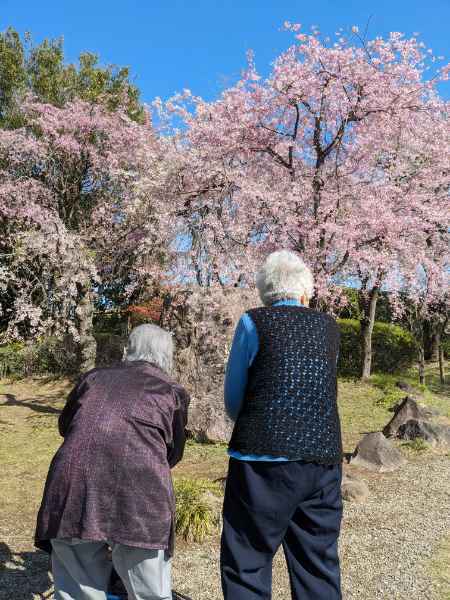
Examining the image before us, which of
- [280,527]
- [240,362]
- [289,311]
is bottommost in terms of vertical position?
[280,527]

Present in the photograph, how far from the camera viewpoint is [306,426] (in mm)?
2078

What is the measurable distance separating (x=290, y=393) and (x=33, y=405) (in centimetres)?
892

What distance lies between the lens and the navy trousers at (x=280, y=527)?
204cm

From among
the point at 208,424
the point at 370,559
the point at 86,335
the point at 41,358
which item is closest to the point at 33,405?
the point at 86,335

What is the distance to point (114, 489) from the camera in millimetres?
2133

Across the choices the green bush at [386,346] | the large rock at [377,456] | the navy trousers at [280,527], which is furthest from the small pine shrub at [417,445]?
the green bush at [386,346]

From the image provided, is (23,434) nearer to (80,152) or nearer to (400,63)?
(80,152)

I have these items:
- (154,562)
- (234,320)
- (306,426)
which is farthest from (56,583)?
(234,320)

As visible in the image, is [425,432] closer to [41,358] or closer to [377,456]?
[377,456]

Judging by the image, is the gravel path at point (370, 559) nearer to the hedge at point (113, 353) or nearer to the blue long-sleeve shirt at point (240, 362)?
the blue long-sleeve shirt at point (240, 362)

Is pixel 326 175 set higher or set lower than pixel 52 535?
higher

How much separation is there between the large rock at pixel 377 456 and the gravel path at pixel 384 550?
325 millimetres

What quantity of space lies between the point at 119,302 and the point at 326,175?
7.33 metres

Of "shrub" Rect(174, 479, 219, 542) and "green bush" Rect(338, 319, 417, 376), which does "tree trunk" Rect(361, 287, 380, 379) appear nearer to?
"green bush" Rect(338, 319, 417, 376)
